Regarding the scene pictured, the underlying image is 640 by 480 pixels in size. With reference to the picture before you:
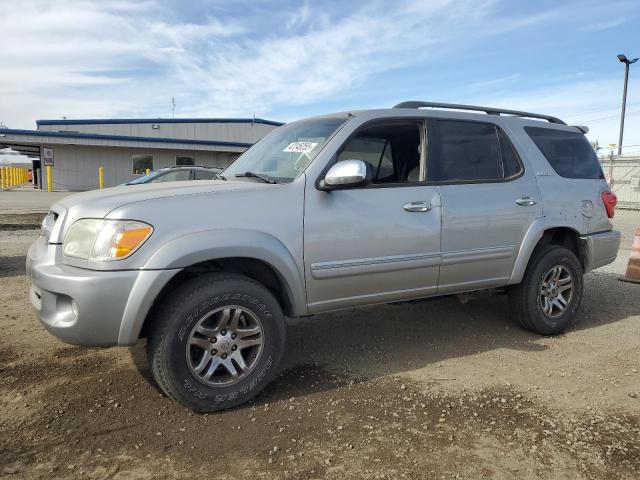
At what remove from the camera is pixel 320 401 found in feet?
11.5

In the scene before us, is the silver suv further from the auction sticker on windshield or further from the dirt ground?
the dirt ground

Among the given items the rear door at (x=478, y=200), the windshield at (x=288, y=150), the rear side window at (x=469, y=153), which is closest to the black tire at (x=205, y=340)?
the windshield at (x=288, y=150)

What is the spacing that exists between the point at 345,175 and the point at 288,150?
757 millimetres

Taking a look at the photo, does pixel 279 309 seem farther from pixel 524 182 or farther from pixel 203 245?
pixel 524 182

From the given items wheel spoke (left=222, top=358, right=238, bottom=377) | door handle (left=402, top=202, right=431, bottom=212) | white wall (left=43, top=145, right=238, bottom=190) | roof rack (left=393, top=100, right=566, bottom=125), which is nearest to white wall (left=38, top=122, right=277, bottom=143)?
white wall (left=43, top=145, right=238, bottom=190)

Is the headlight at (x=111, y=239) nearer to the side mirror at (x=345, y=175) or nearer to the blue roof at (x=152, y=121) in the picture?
the side mirror at (x=345, y=175)

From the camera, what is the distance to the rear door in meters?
4.24

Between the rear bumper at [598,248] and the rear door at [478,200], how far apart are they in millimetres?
809

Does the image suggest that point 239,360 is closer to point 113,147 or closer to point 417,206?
point 417,206

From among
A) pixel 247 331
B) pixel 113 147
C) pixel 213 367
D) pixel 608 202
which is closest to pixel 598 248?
pixel 608 202

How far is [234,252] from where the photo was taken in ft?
10.8

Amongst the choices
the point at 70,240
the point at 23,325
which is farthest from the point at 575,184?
the point at 23,325

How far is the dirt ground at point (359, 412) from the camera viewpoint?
9.05 feet

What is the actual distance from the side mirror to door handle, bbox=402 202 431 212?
1.50 feet
